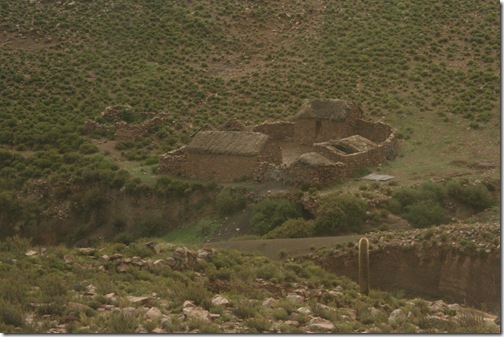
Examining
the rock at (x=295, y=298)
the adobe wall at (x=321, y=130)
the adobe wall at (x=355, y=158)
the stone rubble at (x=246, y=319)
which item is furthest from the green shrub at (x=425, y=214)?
the rock at (x=295, y=298)

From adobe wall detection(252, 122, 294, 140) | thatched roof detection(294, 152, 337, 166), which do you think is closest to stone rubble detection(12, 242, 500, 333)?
thatched roof detection(294, 152, 337, 166)

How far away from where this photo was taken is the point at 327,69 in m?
52.8

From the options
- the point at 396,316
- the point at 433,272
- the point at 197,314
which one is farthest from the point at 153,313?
the point at 433,272

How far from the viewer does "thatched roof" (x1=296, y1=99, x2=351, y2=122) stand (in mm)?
39250

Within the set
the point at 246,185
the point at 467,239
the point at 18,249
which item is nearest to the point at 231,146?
the point at 246,185

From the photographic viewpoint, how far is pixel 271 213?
3050 centimetres

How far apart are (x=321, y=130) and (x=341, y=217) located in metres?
11.5

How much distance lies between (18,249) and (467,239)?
11.1 metres

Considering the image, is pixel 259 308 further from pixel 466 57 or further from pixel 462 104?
pixel 466 57

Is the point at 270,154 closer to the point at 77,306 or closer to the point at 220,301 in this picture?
the point at 220,301

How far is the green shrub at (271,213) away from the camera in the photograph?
29839 millimetres

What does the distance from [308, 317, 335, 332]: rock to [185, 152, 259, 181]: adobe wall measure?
1831 cm

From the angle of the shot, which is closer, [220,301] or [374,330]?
[374,330]

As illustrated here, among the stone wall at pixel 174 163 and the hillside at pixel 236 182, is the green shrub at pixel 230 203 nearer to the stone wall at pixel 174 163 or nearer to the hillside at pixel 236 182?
the hillside at pixel 236 182
